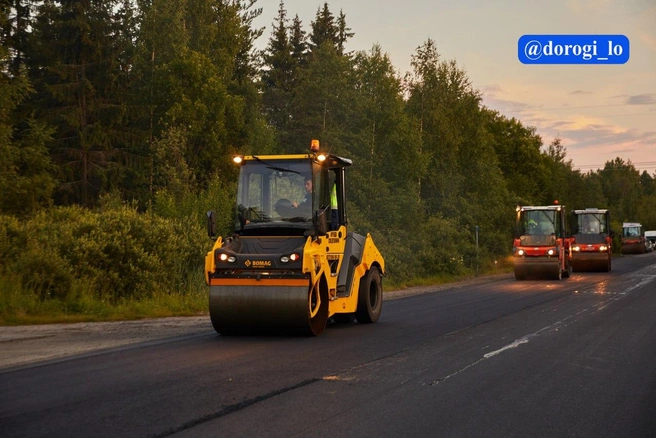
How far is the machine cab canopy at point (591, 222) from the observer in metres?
44.1

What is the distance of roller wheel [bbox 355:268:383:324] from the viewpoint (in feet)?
52.9

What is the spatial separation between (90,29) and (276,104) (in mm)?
24691

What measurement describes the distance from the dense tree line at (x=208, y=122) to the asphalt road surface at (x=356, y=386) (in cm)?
2022

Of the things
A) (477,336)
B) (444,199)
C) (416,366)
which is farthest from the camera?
(444,199)

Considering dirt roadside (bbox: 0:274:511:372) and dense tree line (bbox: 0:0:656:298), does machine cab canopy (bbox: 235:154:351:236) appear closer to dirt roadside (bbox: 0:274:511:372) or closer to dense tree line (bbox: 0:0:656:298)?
dirt roadside (bbox: 0:274:511:372)

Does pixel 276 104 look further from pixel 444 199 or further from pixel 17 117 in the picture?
pixel 17 117

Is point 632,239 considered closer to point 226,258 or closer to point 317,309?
point 317,309

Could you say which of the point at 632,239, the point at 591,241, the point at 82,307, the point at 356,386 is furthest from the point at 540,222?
the point at 632,239

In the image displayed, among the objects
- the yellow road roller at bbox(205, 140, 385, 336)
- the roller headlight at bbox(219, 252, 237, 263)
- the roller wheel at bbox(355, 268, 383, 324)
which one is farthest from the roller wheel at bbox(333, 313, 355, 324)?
the roller headlight at bbox(219, 252, 237, 263)

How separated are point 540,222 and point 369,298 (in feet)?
65.9

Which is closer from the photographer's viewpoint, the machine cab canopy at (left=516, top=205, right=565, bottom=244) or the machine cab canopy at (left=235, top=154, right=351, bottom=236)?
the machine cab canopy at (left=235, top=154, right=351, bottom=236)

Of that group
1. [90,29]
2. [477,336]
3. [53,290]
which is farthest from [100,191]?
[477,336]

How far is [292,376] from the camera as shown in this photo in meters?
9.81

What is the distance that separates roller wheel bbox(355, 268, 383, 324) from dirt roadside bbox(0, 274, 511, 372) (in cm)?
295
